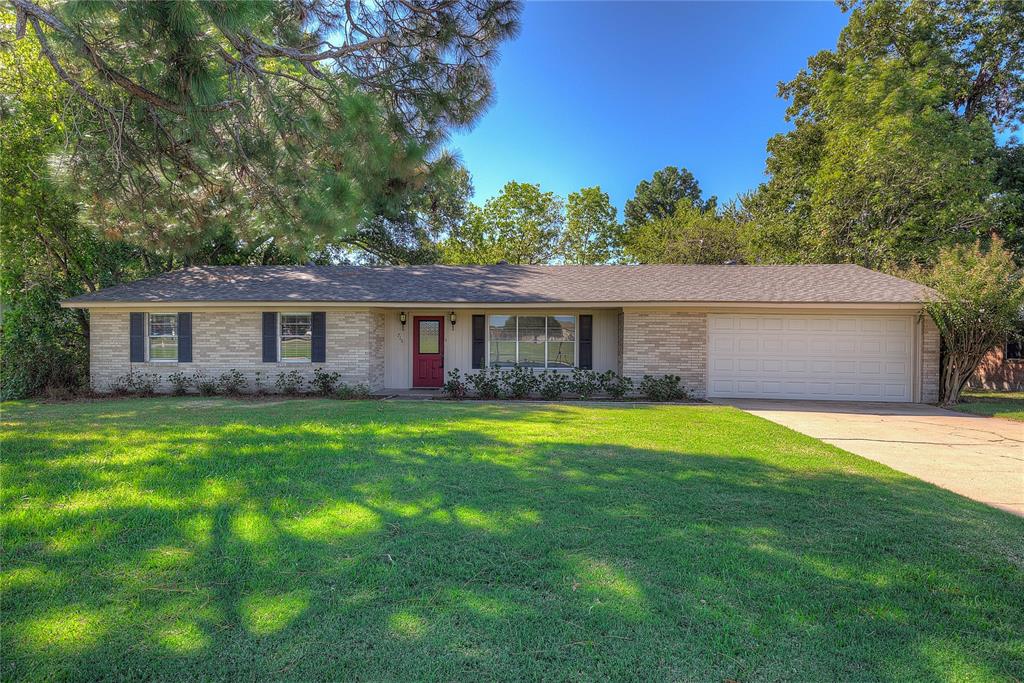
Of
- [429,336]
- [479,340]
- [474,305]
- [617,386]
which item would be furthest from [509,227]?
[617,386]

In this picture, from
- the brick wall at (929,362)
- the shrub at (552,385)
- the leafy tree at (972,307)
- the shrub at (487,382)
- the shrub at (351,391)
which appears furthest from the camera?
the shrub at (487,382)

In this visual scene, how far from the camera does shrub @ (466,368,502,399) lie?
37.9 feet

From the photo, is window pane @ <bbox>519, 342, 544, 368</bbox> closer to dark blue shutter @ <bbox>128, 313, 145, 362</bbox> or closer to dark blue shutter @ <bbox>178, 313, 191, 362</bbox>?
dark blue shutter @ <bbox>178, 313, 191, 362</bbox>

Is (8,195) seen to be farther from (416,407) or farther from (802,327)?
(802,327)

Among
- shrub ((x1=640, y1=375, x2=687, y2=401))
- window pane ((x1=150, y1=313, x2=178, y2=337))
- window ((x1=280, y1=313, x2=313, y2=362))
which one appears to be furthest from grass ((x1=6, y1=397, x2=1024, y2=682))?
window pane ((x1=150, y1=313, x2=178, y2=337))

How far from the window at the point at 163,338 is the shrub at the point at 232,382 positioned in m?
1.51

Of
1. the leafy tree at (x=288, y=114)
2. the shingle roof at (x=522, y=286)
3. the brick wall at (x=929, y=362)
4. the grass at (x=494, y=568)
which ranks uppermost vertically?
the leafy tree at (x=288, y=114)

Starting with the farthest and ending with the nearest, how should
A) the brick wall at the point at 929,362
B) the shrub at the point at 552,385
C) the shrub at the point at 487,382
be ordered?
the shrub at the point at 487,382 < the shrub at the point at 552,385 < the brick wall at the point at 929,362

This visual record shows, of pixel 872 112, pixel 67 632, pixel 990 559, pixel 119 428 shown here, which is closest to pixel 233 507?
pixel 67 632

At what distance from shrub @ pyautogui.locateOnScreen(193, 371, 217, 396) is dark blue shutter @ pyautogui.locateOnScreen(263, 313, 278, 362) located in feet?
4.42

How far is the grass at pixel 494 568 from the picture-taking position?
2.16m

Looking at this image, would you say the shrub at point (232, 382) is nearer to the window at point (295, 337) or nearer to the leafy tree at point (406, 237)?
the window at point (295, 337)

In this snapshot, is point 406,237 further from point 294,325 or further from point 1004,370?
point 1004,370

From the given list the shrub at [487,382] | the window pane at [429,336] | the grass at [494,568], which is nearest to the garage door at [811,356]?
the shrub at [487,382]
